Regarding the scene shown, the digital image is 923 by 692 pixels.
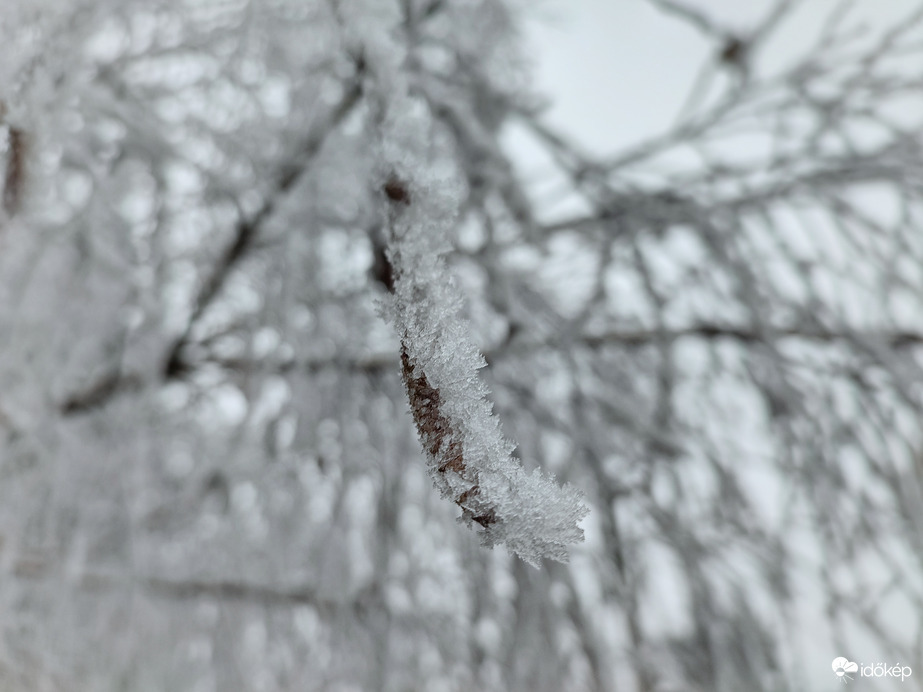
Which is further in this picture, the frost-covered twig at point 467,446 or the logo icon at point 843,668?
the logo icon at point 843,668

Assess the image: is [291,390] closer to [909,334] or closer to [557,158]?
[557,158]

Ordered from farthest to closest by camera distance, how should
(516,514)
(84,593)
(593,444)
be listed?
(593,444), (84,593), (516,514)

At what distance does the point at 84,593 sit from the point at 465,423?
612mm

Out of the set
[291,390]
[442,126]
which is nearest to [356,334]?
[291,390]

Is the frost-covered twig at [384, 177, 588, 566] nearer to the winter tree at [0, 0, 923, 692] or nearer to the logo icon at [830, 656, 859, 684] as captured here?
the winter tree at [0, 0, 923, 692]

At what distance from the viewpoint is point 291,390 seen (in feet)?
2.15

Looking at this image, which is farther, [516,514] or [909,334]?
[909,334]

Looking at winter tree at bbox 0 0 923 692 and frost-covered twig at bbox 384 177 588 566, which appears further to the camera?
winter tree at bbox 0 0 923 692

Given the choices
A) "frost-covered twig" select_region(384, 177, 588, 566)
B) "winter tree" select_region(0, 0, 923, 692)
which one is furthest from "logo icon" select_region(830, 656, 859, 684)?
"frost-covered twig" select_region(384, 177, 588, 566)

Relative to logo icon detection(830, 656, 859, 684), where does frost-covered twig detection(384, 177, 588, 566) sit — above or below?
above

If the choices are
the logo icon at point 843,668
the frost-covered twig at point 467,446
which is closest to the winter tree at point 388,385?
the logo icon at point 843,668

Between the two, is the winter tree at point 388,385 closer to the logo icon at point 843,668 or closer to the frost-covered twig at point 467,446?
the logo icon at point 843,668

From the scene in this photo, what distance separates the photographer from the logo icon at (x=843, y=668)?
69 cm

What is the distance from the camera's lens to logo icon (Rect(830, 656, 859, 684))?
2.25 ft
